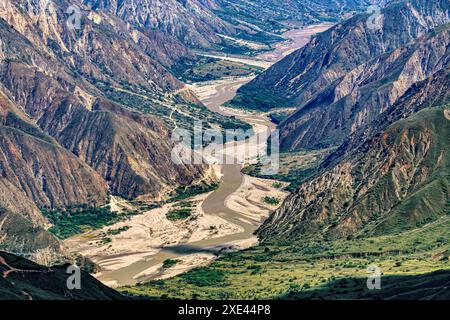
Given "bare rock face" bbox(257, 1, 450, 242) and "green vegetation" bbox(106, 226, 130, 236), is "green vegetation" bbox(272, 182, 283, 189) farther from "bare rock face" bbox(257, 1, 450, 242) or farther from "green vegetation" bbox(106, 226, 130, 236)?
"green vegetation" bbox(106, 226, 130, 236)

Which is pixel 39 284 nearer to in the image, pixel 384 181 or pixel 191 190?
pixel 384 181

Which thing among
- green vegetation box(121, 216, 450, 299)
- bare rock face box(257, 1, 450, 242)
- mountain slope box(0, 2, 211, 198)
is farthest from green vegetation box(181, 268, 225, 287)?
mountain slope box(0, 2, 211, 198)

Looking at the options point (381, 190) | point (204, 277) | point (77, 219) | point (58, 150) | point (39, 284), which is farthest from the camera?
point (58, 150)

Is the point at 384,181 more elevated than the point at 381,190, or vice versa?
the point at 384,181

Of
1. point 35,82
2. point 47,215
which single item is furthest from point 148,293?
point 35,82

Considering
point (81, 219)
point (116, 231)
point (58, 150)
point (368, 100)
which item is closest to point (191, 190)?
point (58, 150)

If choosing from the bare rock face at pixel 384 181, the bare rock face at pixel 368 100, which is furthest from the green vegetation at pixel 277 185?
the bare rock face at pixel 368 100

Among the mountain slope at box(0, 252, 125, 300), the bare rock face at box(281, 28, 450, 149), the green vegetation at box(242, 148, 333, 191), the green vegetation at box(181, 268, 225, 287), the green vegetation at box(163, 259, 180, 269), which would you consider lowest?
the mountain slope at box(0, 252, 125, 300)

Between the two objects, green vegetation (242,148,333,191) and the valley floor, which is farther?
green vegetation (242,148,333,191)

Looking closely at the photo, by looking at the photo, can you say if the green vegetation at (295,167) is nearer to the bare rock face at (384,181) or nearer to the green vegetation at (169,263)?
the bare rock face at (384,181)
